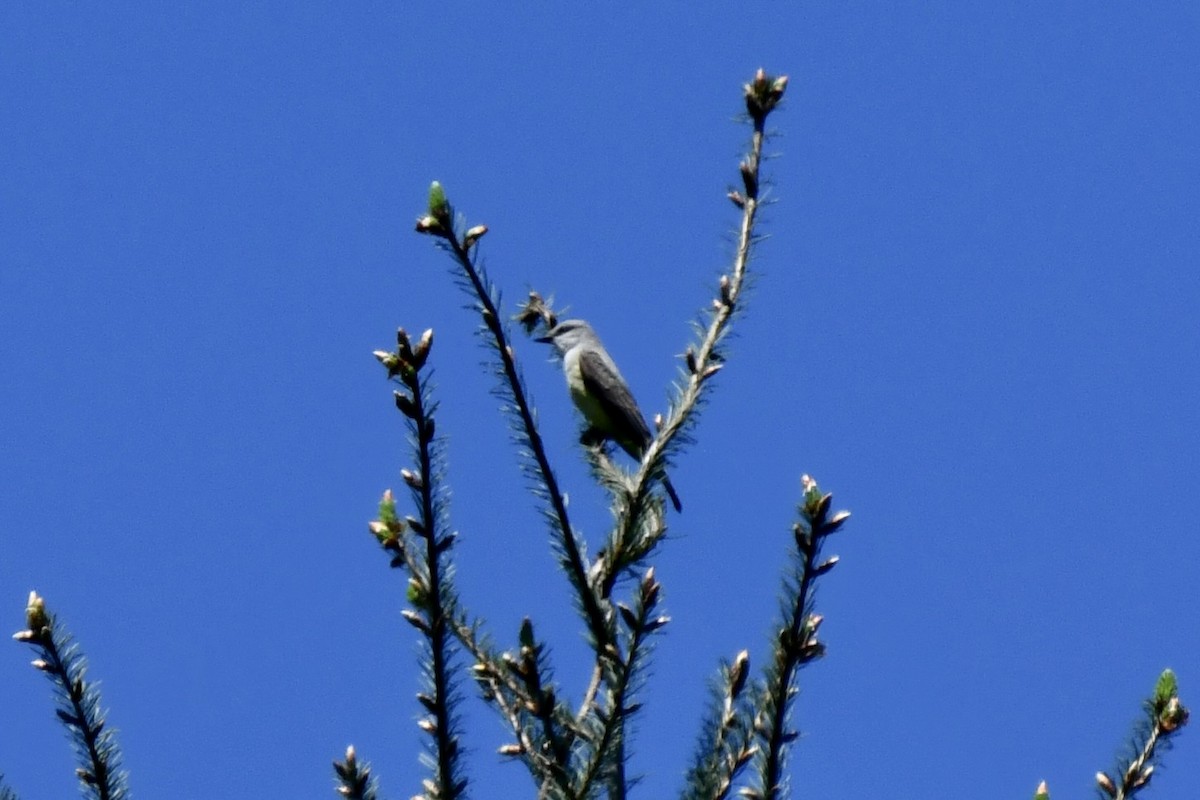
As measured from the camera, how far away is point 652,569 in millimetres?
3367

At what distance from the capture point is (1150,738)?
3.53m

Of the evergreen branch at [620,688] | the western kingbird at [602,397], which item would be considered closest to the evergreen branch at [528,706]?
the evergreen branch at [620,688]

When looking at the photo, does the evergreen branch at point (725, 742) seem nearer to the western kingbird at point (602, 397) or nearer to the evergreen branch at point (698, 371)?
the evergreen branch at point (698, 371)

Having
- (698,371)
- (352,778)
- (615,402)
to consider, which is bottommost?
(352,778)

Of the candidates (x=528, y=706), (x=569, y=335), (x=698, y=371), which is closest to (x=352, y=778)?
(x=528, y=706)

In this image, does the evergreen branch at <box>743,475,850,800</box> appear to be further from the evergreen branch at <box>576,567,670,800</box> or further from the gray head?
the gray head

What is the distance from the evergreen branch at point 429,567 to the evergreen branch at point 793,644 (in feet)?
2.38

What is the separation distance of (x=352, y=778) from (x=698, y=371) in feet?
5.14

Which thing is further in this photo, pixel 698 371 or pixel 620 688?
pixel 698 371

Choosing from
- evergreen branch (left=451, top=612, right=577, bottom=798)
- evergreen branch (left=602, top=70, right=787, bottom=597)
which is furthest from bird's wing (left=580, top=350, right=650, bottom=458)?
evergreen branch (left=451, top=612, right=577, bottom=798)

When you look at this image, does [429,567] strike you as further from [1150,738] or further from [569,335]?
[569,335]

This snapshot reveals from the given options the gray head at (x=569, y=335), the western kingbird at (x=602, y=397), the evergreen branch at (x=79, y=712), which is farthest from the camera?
the western kingbird at (x=602, y=397)

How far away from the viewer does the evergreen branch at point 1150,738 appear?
348 centimetres

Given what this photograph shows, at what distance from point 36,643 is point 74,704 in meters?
0.16
